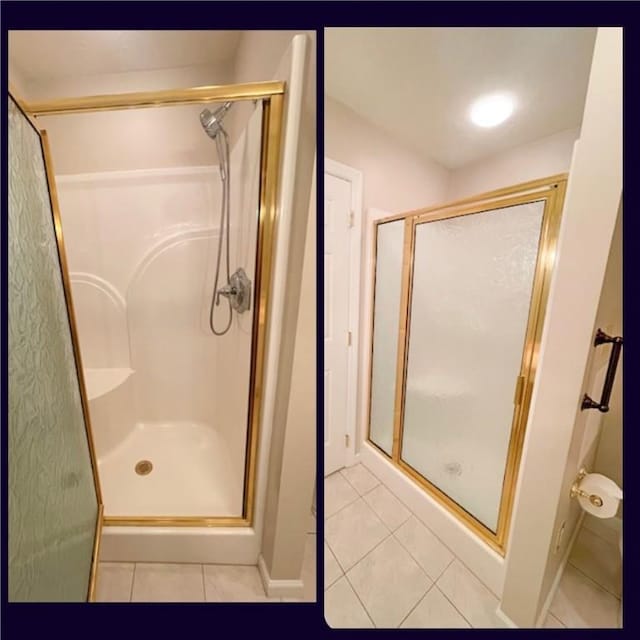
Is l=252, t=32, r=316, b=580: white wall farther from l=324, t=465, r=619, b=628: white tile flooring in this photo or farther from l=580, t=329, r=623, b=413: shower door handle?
l=580, t=329, r=623, b=413: shower door handle

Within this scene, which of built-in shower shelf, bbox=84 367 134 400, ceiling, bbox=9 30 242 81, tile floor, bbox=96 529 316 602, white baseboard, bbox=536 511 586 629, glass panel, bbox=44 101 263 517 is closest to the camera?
white baseboard, bbox=536 511 586 629

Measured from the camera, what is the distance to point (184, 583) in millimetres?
1009

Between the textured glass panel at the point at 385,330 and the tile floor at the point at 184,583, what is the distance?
60cm

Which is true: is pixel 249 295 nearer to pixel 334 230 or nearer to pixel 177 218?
pixel 334 230

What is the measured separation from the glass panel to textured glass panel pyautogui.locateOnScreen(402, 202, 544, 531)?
0.74 meters

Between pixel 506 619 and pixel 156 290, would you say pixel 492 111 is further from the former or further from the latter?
pixel 156 290

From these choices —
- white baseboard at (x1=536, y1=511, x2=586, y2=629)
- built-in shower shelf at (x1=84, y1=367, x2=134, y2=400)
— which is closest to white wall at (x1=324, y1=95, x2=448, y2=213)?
white baseboard at (x1=536, y1=511, x2=586, y2=629)

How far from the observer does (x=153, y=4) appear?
0.60 m

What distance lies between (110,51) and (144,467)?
6.05 feet

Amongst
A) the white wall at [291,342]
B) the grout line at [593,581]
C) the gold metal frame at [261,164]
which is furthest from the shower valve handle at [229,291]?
the grout line at [593,581]

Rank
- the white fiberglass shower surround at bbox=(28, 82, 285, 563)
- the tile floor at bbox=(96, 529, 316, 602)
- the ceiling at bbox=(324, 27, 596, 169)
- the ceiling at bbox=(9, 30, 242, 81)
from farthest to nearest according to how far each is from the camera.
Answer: the ceiling at bbox=(9, 30, 242, 81), the white fiberglass shower surround at bbox=(28, 82, 285, 563), the tile floor at bbox=(96, 529, 316, 602), the ceiling at bbox=(324, 27, 596, 169)

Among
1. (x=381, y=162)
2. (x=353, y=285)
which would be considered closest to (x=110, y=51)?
(x=381, y=162)

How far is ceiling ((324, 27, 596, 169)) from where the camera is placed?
61cm

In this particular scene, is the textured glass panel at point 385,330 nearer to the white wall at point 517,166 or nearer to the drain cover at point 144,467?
the white wall at point 517,166
